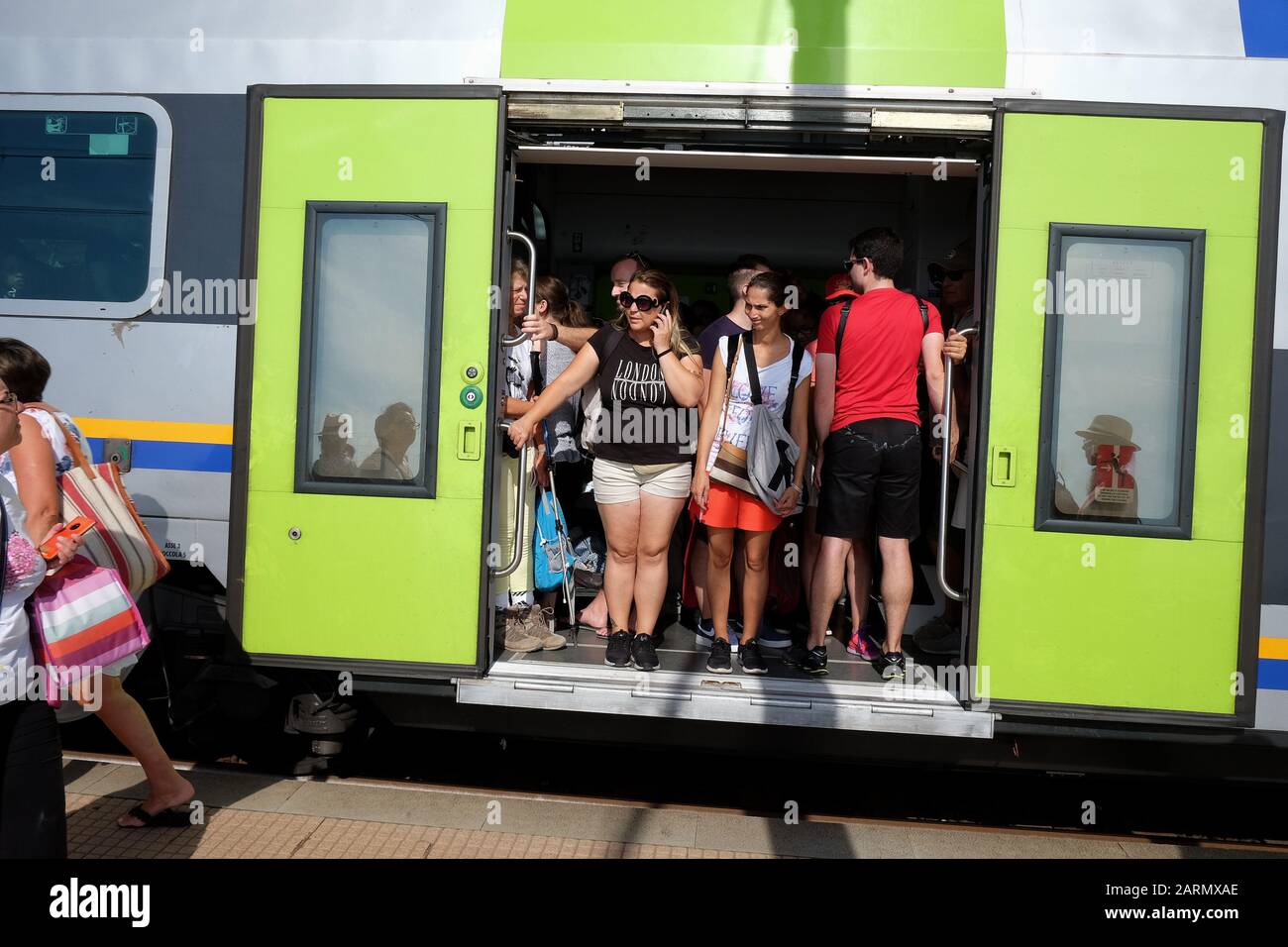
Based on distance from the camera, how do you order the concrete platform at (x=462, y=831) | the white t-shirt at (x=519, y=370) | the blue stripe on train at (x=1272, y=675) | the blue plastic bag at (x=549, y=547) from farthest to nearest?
the blue plastic bag at (x=549, y=547), the white t-shirt at (x=519, y=370), the blue stripe on train at (x=1272, y=675), the concrete platform at (x=462, y=831)

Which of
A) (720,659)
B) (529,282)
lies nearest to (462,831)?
(720,659)

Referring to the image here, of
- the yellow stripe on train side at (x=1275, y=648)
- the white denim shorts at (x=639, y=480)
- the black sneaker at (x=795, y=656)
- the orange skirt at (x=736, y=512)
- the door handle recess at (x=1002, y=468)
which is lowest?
the black sneaker at (x=795, y=656)

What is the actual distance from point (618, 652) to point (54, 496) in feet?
7.31

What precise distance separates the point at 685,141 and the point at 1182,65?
75.0 inches

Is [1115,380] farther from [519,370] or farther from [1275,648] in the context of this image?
[519,370]

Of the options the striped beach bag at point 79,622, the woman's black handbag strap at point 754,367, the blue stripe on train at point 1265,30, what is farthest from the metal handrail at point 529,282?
the blue stripe on train at point 1265,30

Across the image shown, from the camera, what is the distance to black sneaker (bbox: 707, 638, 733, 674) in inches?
171

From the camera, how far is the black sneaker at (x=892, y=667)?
431 centimetres

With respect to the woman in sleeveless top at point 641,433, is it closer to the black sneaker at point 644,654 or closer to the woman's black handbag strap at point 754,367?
the black sneaker at point 644,654

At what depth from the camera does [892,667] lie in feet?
14.2

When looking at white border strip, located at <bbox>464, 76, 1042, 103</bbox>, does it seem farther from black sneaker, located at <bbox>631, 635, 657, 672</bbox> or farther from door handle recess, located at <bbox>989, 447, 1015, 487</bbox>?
black sneaker, located at <bbox>631, 635, 657, 672</bbox>

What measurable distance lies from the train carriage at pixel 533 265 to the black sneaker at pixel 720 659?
72 millimetres
